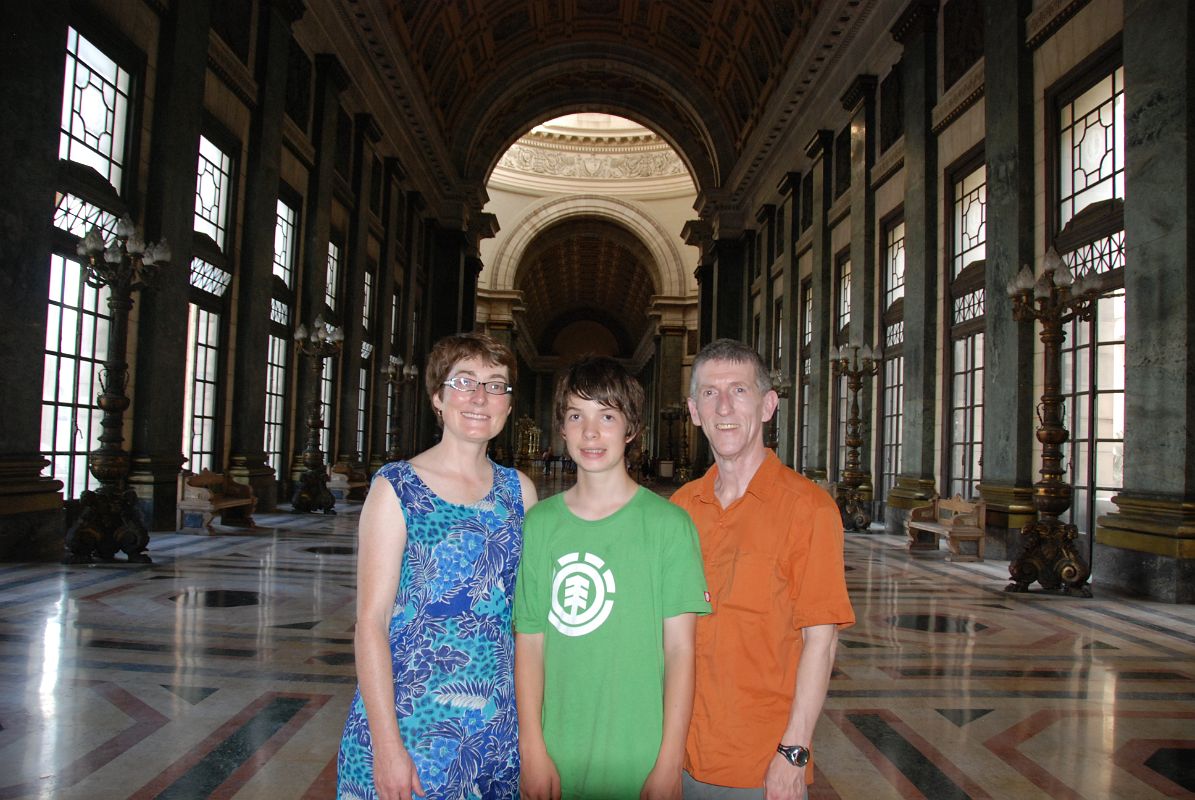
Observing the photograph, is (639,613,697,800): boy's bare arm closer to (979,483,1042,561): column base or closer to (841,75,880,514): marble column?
(979,483,1042,561): column base

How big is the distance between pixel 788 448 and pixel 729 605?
22356mm

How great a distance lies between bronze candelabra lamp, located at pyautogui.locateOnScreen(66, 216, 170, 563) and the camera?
8.62 m

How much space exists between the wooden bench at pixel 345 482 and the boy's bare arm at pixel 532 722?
56.5 feet

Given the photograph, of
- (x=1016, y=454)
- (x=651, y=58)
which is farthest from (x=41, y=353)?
(x=651, y=58)

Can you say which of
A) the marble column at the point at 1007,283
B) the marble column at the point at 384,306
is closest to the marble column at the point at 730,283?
the marble column at the point at 384,306

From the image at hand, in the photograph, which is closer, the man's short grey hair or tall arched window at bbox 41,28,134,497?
the man's short grey hair

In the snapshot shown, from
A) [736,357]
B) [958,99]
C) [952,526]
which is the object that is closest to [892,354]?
[958,99]

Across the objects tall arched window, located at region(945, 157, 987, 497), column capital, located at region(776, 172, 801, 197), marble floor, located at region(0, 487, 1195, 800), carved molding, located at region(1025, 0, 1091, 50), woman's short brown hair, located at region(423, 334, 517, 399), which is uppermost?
column capital, located at region(776, 172, 801, 197)

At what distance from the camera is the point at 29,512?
8445 mm

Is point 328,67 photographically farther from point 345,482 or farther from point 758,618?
point 758,618

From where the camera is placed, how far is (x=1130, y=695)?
15.9ft

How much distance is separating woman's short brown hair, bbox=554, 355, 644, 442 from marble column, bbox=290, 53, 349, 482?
51.3 feet

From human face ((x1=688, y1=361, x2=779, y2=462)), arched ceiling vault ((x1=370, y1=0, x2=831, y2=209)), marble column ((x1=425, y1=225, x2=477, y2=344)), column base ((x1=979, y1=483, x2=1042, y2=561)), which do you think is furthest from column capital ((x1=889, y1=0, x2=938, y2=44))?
marble column ((x1=425, y1=225, x2=477, y2=344))

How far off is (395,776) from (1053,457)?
322 inches
